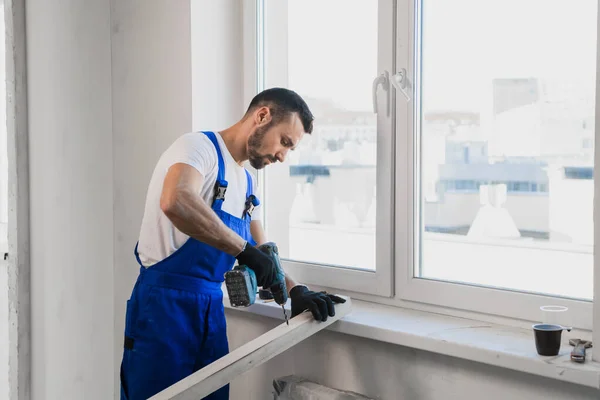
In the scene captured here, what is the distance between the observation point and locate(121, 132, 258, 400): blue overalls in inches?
82.1

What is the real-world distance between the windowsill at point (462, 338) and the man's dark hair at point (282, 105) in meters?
0.62

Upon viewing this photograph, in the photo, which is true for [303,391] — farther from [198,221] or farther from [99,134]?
[99,134]

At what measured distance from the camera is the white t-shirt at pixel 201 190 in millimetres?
2016

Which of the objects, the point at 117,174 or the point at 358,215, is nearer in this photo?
the point at 358,215

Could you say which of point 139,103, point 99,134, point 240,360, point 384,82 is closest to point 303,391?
point 240,360

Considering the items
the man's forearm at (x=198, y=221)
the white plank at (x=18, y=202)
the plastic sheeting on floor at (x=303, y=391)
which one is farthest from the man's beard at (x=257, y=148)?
the white plank at (x=18, y=202)

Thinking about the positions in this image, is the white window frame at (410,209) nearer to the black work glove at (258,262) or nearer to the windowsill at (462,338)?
the windowsill at (462,338)

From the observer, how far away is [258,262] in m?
1.91

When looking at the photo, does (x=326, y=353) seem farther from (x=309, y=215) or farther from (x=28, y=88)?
(x=28, y=88)

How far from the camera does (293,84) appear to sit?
265 cm

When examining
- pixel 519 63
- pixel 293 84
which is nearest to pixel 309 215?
pixel 293 84

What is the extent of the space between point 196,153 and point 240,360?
2.00ft

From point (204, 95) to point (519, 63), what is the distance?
1.18m

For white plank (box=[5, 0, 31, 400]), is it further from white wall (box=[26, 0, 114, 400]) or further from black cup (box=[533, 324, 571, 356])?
black cup (box=[533, 324, 571, 356])
